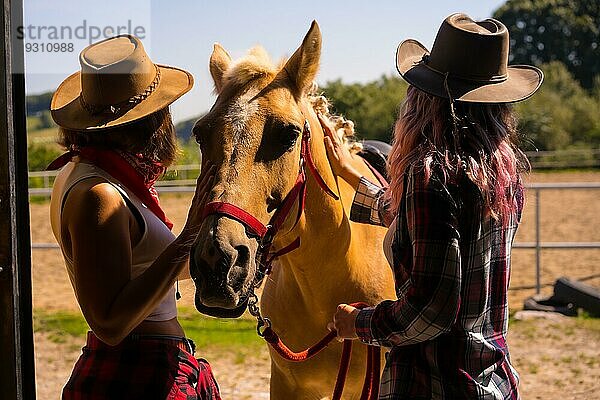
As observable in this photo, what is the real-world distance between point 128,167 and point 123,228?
185mm

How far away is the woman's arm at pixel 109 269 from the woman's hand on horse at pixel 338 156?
0.85m

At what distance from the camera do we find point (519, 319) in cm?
575

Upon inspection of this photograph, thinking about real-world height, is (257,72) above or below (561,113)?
above

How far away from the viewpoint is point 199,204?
5.10 feet

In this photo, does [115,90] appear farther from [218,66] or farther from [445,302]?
[445,302]

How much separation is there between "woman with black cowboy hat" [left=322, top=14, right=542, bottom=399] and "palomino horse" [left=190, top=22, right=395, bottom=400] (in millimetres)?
303

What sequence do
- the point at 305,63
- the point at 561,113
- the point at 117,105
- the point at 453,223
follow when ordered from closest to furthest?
the point at 453,223
the point at 117,105
the point at 305,63
the point at 561,113

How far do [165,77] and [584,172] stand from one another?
2040 centimetres

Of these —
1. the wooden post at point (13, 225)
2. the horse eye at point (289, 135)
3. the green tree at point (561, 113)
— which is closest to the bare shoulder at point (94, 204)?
the wooden post at point (13, 225)

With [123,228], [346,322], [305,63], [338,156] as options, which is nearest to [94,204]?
[123,228]

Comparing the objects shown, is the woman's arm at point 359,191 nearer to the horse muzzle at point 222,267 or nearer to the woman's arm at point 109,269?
the horse muzzle at point 222,267

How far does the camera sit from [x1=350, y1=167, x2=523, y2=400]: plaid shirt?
1.32m

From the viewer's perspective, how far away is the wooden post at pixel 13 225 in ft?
5.49

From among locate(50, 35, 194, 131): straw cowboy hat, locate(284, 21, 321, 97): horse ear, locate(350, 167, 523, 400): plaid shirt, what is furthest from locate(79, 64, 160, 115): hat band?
locate(350, 167, 523, 400): plaid shirt
